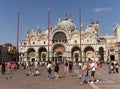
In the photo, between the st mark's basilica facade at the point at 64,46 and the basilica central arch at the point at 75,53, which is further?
the basilica central arch at the point at 75,53

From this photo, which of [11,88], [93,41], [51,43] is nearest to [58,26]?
[51,43]

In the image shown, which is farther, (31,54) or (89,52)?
(31,54)

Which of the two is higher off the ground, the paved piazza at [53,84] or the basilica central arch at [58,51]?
the basilica central arch at [58,51]

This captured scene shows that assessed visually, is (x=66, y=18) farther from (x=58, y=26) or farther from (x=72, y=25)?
(x=58, y=26)

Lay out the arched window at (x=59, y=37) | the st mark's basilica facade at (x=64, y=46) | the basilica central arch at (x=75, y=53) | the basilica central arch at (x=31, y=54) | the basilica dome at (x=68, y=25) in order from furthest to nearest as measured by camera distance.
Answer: the basilica dome at (x=68, y=25) < the basilica central arch at (x=31, y=54) < the arched window at (x=59, y=37) < the basilica central arch at (x=75, y=53) < the st mark's basilica facade at (x=64, y=46)

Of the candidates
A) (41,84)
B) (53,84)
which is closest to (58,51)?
(53,84)

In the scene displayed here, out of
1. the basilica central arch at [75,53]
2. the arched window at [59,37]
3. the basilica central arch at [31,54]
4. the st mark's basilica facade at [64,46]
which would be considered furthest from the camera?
the basilica central arch at [31,54]

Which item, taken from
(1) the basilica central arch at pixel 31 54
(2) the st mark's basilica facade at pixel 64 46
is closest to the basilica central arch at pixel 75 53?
(2) the st mark's basilica facade at pixel 64 46

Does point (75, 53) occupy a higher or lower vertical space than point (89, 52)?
lower

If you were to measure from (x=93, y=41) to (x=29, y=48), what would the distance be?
19696 mm

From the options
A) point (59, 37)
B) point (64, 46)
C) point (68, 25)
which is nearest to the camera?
point (64, 46)

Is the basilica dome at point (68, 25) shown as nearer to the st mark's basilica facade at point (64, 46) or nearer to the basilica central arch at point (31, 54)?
the st mark's basilica facade at point (64, 46)

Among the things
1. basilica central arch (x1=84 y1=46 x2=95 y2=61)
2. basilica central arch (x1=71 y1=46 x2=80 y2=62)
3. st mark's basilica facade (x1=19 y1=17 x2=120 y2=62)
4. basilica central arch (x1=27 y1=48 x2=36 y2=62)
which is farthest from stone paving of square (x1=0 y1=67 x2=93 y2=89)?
basilica central arch (x1=27 y1=48 x2=36 y2=62)

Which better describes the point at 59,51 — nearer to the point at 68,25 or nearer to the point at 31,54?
the point at 31,54
